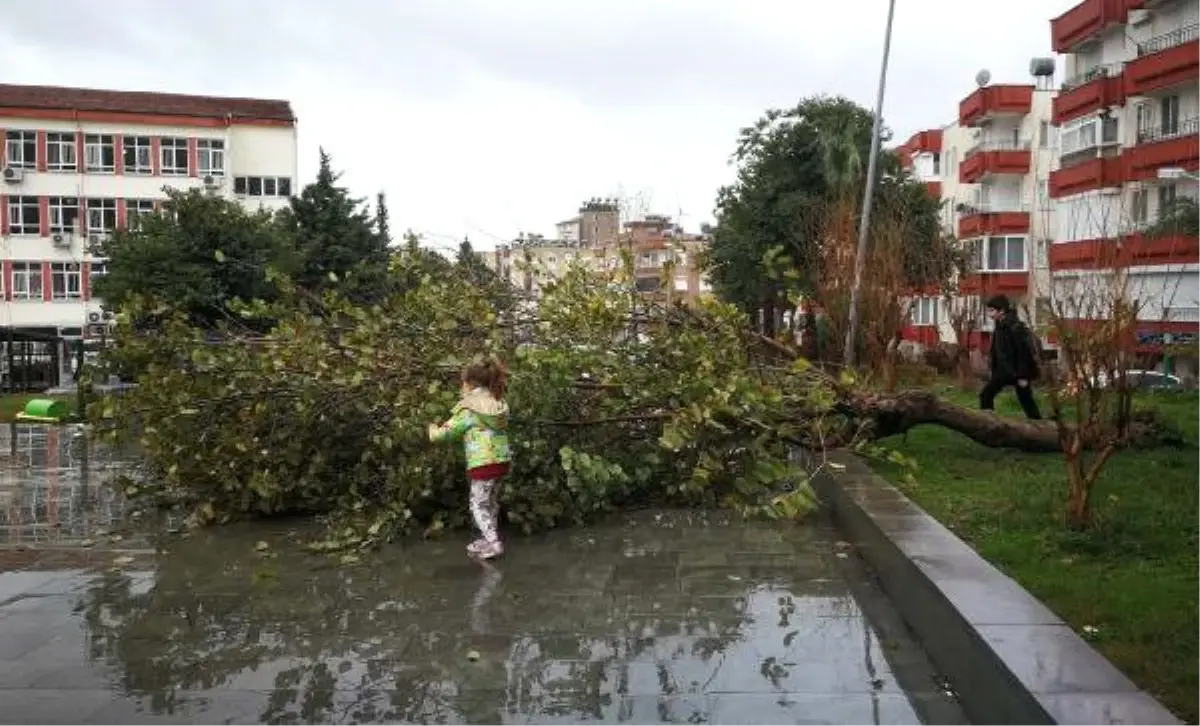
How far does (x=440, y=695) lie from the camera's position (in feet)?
16.0

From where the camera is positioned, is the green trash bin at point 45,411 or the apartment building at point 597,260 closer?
the apartment building at point 597,260

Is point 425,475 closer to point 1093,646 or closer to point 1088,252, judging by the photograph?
point 1093,646

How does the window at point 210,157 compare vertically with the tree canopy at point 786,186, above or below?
above

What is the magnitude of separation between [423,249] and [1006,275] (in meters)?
45.1

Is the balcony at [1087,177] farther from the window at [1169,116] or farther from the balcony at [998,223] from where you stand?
the balcony at [998,223]

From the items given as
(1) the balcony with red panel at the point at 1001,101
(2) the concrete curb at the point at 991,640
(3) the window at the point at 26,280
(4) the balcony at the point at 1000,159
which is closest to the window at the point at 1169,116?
(4) the balcony at the point at 1000,159

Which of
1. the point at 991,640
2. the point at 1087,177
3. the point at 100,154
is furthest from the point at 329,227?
the point at 991,640

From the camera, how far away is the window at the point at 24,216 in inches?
2131

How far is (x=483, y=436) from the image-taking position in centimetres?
773

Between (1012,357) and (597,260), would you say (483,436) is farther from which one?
(1012,357)

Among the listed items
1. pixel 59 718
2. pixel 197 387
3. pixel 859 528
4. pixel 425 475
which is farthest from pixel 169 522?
pixel 859 528

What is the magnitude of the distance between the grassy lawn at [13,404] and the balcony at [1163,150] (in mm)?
28669

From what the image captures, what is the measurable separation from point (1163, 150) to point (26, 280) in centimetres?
4889

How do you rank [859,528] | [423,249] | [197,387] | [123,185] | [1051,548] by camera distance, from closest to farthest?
[1051,548], [859,528], [197,387], [423,249], [123,185]
